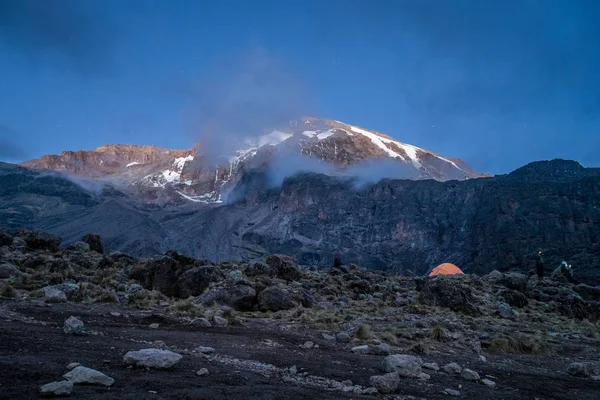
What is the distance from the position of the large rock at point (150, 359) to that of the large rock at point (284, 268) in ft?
53.6

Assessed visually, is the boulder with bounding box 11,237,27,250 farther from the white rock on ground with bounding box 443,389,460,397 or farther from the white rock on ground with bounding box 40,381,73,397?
the white rock on ground with bounding box 443,389,460,397

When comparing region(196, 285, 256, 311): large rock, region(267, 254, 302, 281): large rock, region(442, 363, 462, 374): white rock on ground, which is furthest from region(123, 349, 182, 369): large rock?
region(267, 254, 302, 281): large rock

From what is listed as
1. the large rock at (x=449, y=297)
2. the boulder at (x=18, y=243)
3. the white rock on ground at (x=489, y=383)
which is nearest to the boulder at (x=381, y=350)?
the white rock on ground at (x=489, y=383)

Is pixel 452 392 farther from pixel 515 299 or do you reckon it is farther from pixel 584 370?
pixel 515 299

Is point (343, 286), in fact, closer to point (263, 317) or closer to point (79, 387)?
point (263, 317)

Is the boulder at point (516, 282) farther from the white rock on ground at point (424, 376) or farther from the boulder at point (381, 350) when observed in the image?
the white rock on ground at point (424, 376)

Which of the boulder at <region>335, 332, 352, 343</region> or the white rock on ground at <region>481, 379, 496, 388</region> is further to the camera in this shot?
the boulder at <region>335, 332, 352, 343</region>

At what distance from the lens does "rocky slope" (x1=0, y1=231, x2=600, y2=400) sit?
596 centimetres

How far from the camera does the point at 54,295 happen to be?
1241 cm

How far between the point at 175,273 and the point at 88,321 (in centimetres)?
900

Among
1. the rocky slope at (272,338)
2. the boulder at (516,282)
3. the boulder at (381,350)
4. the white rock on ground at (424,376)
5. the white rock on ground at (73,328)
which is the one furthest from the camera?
the boulder at (516,282)

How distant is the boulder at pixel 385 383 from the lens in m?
6.25

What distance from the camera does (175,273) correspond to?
18.8 m

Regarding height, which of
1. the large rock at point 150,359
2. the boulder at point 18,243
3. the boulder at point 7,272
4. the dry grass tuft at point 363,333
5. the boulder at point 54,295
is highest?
the boulder at point 18,243
